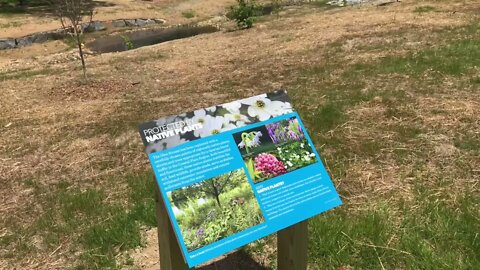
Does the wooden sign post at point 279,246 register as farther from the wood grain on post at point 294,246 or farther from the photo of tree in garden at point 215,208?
the photo of tree in garden at point 215,208

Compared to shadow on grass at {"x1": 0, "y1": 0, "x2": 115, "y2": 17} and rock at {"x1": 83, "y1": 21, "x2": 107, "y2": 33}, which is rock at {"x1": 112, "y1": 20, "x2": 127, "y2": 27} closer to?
rock at {"x1": 83, "y1": 21, "x2": 107, "y2": 33}

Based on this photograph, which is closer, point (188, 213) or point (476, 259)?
point (188, 213)

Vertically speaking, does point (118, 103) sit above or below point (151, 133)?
below

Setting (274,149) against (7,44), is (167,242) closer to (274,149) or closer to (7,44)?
(274,149)

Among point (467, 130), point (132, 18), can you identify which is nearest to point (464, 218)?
point (467, 130)

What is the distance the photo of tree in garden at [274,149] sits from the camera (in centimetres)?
316

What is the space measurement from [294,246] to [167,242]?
36.6 inches

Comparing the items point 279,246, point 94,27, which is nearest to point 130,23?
point 94,27

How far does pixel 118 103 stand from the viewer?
9453 mm

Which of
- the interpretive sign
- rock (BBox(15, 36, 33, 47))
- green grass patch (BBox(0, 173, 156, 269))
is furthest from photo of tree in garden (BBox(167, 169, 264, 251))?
rock (BBox(15, 36, 33, 47))

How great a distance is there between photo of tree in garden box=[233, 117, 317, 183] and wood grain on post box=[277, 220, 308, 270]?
0.45 meters

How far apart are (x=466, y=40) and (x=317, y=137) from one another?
6.38 m

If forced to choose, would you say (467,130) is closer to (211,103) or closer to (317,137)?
(317,137)

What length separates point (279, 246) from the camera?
11.8ft
